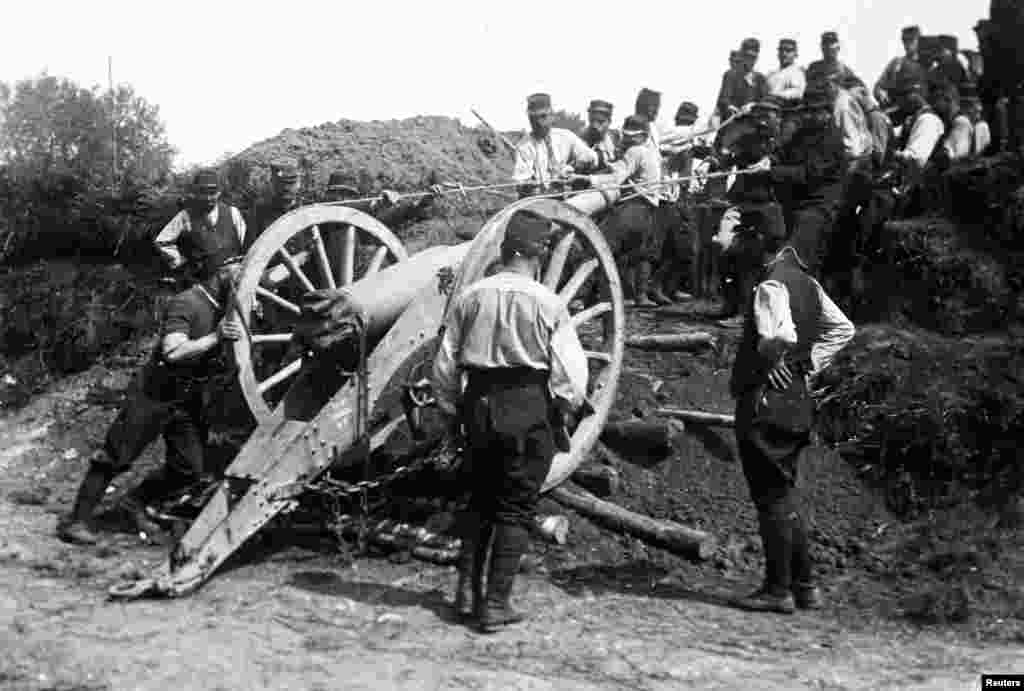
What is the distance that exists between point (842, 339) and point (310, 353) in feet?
8.63

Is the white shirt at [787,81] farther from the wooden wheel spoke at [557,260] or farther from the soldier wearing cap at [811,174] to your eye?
the wooden wheel spoke at [557,260]

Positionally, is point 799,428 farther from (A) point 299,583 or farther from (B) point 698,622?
(A) point 299,583

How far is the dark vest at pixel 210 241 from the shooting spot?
665 cm

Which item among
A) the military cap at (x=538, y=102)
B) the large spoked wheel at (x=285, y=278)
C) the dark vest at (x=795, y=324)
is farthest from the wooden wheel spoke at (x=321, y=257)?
the military cap at (x=538, y=102)

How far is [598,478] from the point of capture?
6719mm

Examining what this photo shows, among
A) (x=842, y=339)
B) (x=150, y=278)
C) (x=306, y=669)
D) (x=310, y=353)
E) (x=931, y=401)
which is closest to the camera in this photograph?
(x=306, y=669)

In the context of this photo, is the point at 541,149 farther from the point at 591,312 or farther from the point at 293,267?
the point at 293,267

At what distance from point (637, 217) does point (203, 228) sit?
12.2 feet

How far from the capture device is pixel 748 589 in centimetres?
579

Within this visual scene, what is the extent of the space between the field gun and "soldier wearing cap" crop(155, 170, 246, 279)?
0.51m

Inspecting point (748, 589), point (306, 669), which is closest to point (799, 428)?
point (748, 589)

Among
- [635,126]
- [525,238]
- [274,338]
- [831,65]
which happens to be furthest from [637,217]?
[525,238]

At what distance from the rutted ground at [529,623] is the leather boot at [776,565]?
2.9 inches

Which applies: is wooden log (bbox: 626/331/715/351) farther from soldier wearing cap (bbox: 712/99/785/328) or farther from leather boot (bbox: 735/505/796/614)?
leather boot (bbox: 735/505/796/614)
